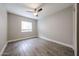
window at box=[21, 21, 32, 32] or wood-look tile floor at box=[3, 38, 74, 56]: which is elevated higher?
window at box=[21, 21, 32, 32]

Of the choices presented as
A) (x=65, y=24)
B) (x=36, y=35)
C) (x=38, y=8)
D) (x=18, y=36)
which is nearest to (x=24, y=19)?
(x=18, y=36)

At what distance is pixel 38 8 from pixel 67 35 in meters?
2.12

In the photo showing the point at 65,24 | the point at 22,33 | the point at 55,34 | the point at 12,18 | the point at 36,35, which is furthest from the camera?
the point at 36,35

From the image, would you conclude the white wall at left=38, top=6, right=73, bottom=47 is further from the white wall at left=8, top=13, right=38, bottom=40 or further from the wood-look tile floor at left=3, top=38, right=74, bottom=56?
the white wall at left=8, top=13, right=38, bottom=40

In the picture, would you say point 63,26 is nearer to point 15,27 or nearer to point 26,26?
point 15,27

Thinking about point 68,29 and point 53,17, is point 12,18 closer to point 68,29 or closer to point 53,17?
point 53,17

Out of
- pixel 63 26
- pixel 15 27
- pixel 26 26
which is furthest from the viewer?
pixel 26 26

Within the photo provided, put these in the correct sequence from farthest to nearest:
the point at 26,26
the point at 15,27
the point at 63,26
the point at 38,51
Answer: the point at 26,26, the point at 15,27, the point at 63,26, the point at 38,51

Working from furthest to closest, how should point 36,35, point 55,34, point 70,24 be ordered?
point 36,35
point 55,34
point 70,24

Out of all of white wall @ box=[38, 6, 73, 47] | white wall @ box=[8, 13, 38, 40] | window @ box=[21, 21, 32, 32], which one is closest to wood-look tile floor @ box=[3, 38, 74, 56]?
white wall @ box=[38, 6, 73, 47]

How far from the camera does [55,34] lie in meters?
4.37

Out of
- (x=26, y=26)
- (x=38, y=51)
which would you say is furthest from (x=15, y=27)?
(x=38, y=51)

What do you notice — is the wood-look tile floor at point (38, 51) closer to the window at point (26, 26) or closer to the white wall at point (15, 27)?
the white wall at point (15, 27)

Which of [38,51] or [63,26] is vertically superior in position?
[63,26]
